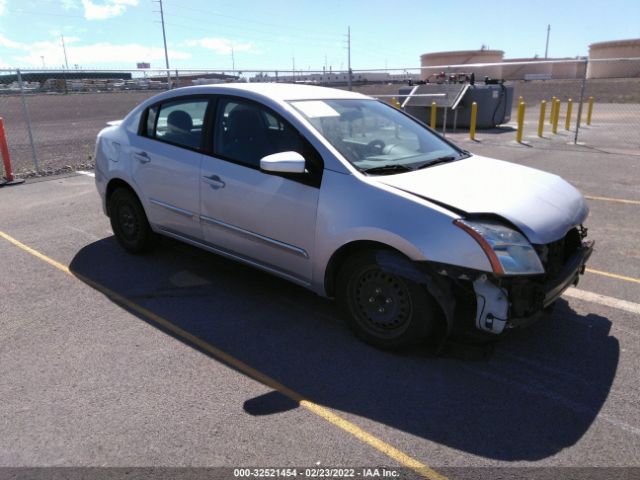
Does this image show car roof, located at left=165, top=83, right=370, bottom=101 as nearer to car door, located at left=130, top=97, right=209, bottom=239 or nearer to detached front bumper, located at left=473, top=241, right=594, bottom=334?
car door, located at left=130, top=97, right=209, bottom=239

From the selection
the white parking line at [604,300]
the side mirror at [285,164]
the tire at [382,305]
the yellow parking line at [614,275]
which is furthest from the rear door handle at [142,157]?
the yellow parking line at [614,275]

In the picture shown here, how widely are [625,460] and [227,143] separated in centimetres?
332

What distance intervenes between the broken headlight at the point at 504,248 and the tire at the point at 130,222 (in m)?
3.28

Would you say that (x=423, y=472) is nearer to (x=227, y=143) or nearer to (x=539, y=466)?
(x=539, y=466)

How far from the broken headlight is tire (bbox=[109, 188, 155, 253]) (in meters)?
3.28

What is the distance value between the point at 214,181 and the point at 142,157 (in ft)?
3.59

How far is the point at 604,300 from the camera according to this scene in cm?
420

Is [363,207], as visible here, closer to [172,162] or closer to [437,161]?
[437,161]

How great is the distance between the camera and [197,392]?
120 inches

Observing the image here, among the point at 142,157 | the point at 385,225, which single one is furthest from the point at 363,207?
the point at 142,157

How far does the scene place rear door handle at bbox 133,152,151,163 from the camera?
4.79 metres

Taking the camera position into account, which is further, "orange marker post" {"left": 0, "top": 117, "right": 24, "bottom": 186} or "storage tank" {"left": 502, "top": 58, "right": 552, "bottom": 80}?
"storage tank" {"left": 502, "top": 58, "right": 552, "bottom": 80}

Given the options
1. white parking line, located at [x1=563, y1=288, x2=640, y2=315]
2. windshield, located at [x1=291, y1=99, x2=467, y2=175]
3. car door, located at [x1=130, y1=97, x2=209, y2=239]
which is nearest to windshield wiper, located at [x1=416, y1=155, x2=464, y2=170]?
windshield, located at [x1=291, y1=99, x2=467, y2=175]

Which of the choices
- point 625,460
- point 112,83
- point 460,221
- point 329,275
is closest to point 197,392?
point 329,275
